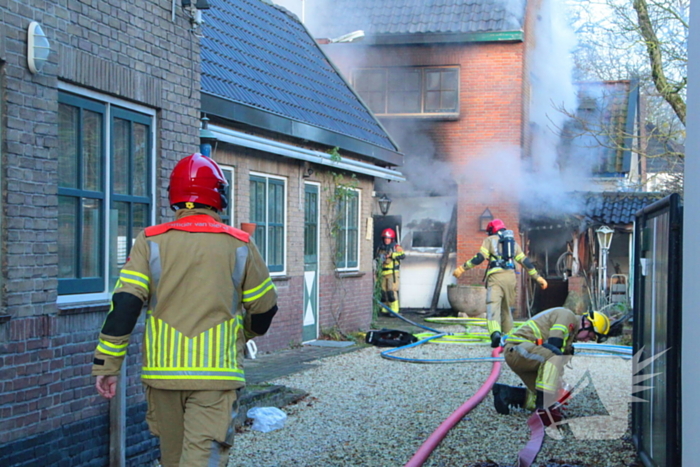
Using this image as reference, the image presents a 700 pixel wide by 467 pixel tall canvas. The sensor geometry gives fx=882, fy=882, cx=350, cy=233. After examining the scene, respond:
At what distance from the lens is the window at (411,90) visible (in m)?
20.2

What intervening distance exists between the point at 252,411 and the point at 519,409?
7.74ft

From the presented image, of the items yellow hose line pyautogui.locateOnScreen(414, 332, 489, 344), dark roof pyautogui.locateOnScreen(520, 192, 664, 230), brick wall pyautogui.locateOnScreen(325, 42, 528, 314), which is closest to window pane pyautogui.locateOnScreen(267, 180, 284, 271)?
yellow hose line pyautogui.locateOnScreen(414, 332, 489, 344)

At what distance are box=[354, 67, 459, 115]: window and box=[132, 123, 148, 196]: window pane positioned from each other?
A: 14665 millimetres

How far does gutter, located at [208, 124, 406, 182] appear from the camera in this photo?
31.9 ft

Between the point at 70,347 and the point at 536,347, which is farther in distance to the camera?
the point at 536,347

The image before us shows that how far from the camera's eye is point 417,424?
7.38m

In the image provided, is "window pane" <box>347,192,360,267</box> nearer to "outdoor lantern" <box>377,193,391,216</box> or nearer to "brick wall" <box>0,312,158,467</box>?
"outdoor lantern" <box>377,193,391,216</box>

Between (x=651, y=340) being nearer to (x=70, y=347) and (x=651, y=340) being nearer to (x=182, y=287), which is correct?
(x=182, y=287)

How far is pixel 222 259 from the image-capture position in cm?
375

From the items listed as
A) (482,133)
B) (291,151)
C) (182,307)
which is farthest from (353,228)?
(182,307)

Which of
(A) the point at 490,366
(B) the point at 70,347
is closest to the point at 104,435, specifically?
(B) the point at 70,347

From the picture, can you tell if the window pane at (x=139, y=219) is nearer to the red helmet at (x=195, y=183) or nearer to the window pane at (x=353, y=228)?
the red helmet at (x=195, y=183)

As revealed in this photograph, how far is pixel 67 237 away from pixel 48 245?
0.40m

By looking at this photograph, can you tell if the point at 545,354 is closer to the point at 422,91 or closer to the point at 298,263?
the point at 298,263
